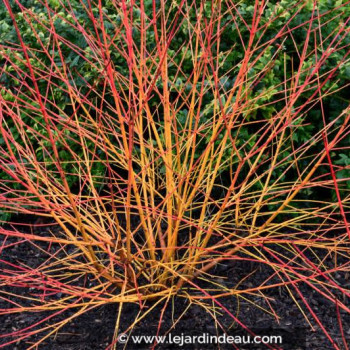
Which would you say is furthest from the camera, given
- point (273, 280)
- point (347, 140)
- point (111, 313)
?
point (347, 140)

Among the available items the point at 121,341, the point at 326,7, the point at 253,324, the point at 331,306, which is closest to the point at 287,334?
the point at 253,324

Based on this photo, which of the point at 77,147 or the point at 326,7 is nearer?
the point at 326,7

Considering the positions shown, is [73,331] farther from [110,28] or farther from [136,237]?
[110,28]

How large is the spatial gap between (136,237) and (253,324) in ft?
3.34

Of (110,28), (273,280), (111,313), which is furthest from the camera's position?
(110,28)

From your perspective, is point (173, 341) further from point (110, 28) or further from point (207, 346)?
point (110, 28)

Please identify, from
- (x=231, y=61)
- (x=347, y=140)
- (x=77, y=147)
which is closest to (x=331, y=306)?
(x=347, y=140)

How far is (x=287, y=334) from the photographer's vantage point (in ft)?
8.45

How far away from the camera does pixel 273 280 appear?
2984mm

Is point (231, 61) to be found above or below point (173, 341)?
above

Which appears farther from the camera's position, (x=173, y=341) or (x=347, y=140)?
(x=347, y=140)

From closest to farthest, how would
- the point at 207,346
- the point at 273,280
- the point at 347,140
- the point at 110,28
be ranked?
the point at 207,346, the point at 273,280, the point at 347,140, the point at 110,28

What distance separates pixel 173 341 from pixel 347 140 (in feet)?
5.09

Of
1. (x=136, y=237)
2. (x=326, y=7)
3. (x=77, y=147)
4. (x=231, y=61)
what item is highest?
(x=326, y=7)
